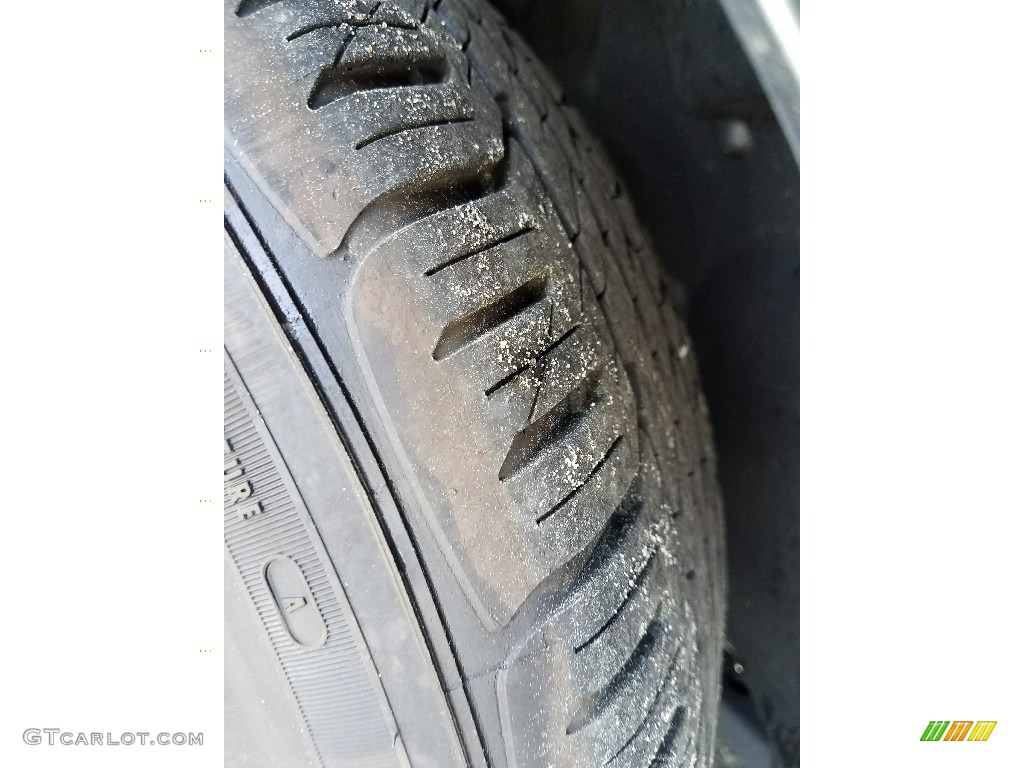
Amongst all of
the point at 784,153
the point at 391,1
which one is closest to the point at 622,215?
the point at 784,153

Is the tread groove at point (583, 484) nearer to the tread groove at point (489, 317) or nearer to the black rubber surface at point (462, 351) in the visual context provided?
the black rubber surface at point (462, 351)

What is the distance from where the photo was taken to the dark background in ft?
2.08

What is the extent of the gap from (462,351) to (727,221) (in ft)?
1.14

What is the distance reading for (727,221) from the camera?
0.67 metres
